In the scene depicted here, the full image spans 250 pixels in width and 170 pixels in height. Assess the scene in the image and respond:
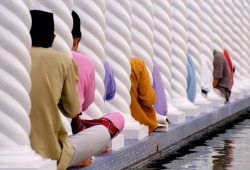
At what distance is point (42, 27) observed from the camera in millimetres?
8062

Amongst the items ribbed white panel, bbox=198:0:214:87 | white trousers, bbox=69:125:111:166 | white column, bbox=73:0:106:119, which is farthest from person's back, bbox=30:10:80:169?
ribbed white panel, bbox=198:0:214:87

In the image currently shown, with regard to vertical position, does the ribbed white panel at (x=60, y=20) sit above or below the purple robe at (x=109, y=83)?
above

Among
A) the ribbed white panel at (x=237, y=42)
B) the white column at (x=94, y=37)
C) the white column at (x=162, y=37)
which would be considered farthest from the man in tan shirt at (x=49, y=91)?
the ribbed white panel at (x=237, y=42)

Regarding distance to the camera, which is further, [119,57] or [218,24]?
[218,24]

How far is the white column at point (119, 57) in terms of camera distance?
40.2ft

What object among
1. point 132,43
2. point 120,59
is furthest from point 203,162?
point 132,43

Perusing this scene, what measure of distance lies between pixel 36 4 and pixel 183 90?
24.8 feet

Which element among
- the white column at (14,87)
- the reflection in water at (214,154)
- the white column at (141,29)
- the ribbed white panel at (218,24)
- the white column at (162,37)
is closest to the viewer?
the white column at (14,87)

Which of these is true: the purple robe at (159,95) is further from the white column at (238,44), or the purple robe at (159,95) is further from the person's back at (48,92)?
the white column at (238,44)

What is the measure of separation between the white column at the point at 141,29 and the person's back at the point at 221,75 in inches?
237

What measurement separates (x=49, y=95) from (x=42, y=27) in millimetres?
517

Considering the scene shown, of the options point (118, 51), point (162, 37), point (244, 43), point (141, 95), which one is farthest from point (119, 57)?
point (244, 43)

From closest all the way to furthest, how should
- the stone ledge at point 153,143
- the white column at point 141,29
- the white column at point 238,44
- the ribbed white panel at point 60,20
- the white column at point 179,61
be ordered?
the ribbed white panel at point 60,20 → the stone ledge at point 153,143 → the white column at point 141,29 → the white column at point 179,61 → the white column at point 238,44

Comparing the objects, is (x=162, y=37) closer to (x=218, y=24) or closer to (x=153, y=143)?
(x=153, y=143)
